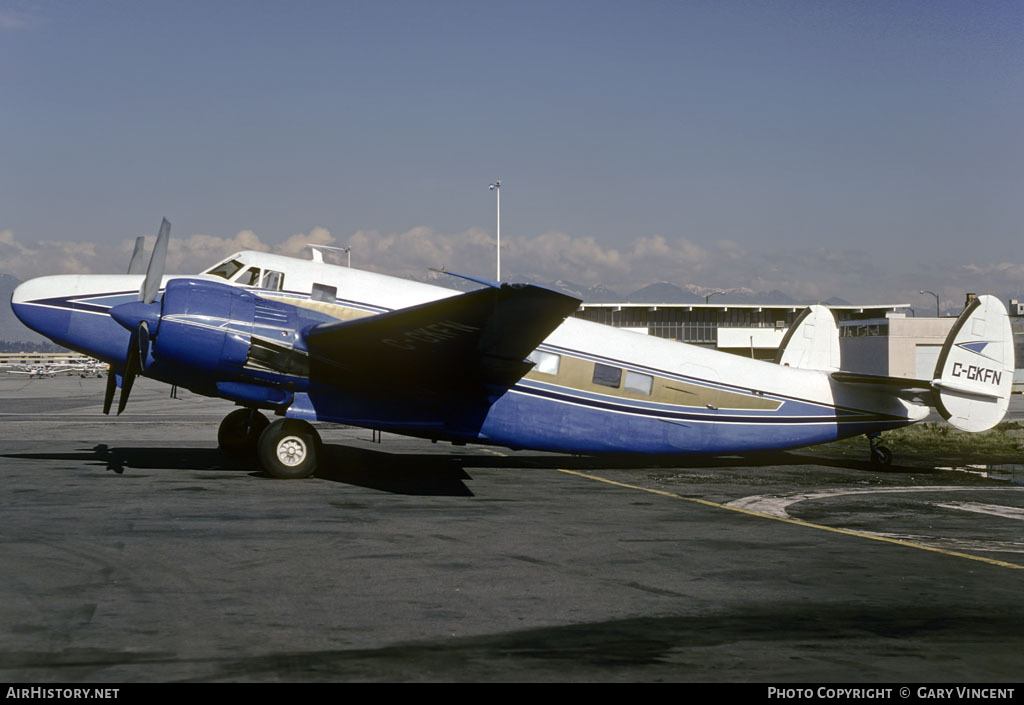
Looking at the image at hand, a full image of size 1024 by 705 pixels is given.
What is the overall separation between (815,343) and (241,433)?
14.3m

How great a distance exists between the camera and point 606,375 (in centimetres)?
1955

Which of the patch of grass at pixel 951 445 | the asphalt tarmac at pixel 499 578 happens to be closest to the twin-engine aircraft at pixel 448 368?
the asphalt tarmac at pixel 499 578

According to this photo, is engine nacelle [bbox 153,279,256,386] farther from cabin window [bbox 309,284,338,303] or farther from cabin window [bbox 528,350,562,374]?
cabin window [bbox 528,350,562,374]

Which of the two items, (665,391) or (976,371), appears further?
(976,371)

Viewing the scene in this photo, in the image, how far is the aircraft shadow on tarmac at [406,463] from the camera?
17922 millimetres

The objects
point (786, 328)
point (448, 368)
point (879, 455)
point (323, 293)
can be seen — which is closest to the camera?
point (448, 368)

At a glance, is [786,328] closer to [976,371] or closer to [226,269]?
[976,371]

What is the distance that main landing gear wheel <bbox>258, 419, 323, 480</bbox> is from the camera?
1761cm

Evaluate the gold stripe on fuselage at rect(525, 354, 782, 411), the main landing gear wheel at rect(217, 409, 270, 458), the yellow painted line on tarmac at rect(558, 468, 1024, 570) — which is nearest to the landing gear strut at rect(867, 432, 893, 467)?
the gold stripe on fuselage at rect(525, 354, 782, 411)

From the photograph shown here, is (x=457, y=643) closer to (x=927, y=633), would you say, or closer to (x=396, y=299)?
(x=927, y=633)

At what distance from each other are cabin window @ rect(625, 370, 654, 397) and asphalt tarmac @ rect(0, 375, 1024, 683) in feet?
6.78

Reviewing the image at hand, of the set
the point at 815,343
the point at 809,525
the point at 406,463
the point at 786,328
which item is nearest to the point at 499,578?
the point at 809,525

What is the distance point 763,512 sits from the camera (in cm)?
1484
